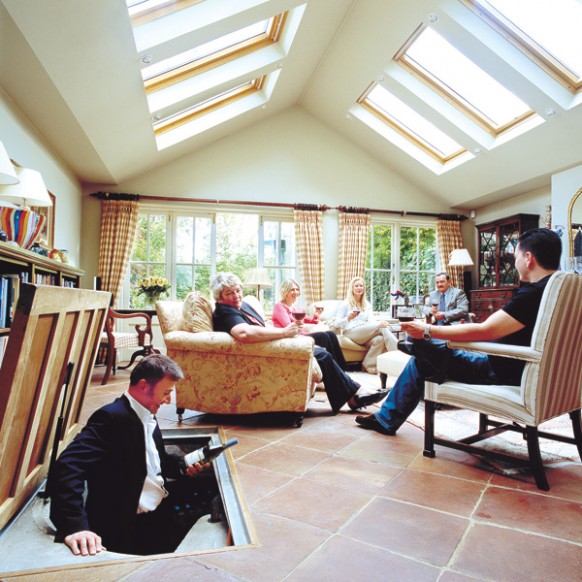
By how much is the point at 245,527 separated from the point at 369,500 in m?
0.50

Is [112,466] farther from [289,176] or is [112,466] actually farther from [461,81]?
[289,176]

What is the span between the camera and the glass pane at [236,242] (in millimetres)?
6191

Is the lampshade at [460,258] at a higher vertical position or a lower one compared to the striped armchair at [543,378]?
higher

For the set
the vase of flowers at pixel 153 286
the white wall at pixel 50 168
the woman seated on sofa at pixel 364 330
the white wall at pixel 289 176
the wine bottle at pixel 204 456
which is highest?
the white wall at pixel 289 176

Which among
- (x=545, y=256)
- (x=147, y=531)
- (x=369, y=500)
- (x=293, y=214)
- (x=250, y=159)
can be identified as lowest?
(x=147, y=531)

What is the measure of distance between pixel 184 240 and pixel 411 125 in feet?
11.7

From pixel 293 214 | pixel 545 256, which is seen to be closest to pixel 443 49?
pixel 293 214

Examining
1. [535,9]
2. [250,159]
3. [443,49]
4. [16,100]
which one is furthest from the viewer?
[250,159]

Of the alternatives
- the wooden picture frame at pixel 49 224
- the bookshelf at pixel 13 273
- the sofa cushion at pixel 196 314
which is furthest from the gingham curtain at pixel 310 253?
the bookshelf at pixel 13 273

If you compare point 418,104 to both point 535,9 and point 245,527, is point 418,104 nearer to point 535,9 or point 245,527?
point 535,9

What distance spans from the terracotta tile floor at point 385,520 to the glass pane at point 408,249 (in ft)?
15.6

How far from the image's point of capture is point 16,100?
324cm

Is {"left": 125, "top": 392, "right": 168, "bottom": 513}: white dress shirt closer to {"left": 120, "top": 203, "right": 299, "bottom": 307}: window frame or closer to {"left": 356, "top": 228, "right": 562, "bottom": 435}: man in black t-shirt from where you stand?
{"left": 356, "top": 228, "right": 562, "bottom": 435}: man in black t-shirt

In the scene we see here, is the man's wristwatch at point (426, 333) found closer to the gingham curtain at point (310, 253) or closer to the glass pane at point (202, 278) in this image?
the gingham curtain at point (310, 253)
